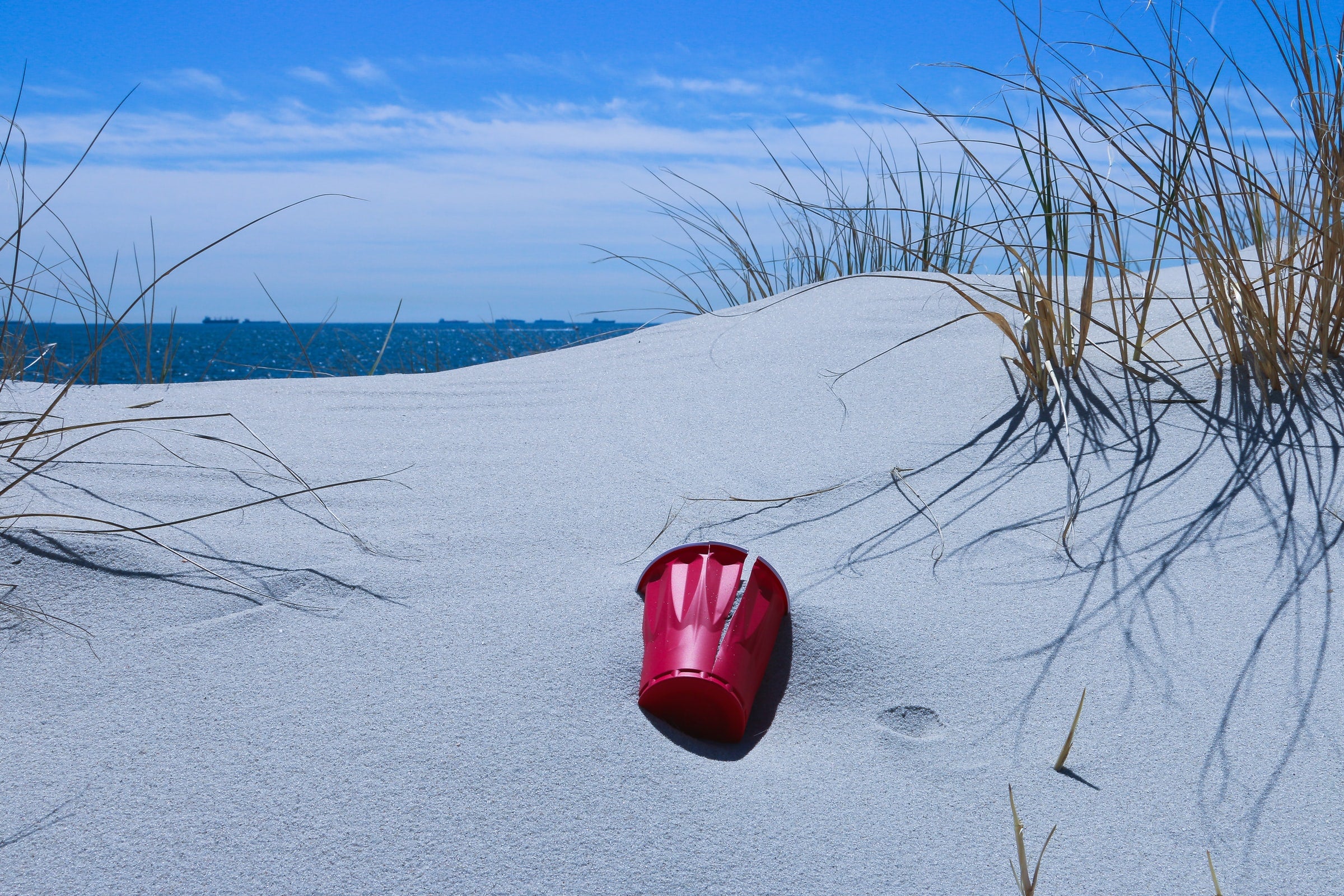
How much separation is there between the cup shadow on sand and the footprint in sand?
132mm

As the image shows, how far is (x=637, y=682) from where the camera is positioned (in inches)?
42.3

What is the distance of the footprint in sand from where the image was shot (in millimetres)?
999

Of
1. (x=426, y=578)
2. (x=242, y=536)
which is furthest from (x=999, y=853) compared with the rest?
(x=242, y=536)

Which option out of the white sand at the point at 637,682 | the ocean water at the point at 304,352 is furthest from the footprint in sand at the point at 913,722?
the ocean water at the point at 304,352

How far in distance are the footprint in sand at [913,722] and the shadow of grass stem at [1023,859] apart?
11 cm

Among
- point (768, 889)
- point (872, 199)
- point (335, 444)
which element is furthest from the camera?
point (872, 199)

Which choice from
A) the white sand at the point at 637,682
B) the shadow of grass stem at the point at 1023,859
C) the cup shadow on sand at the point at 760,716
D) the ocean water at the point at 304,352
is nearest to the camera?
the shadow of grass stem at the point at 1023,859

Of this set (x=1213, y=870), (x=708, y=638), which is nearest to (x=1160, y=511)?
(x=1213, y=870)

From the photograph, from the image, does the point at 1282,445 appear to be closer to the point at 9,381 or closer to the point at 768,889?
the point at 768,889

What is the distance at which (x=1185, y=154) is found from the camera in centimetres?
158

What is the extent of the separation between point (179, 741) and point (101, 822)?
0.11 metres

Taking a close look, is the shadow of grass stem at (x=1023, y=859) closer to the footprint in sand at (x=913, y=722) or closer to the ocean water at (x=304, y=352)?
the footprint in sand at (x=913, y=722)

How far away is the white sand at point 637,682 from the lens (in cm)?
84

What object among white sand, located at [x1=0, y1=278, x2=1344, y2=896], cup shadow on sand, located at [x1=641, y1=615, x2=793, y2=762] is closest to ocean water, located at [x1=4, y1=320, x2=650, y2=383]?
white sand, located at [x1=0, y1=278, x2=1344, y2=896]
